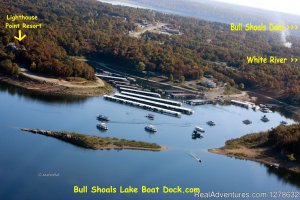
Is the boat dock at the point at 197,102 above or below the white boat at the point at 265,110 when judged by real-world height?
above

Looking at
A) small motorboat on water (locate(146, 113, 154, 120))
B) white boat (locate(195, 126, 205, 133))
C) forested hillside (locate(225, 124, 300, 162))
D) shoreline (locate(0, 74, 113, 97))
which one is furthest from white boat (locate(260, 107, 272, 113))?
shoreline (locate(0, 74, 113, 97))

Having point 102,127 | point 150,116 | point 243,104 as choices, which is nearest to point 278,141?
point 150,116

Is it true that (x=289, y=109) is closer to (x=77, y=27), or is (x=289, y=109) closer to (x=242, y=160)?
(x=242, y=160)

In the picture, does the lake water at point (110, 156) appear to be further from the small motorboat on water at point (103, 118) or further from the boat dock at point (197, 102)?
the boat dock at point (197, 102)

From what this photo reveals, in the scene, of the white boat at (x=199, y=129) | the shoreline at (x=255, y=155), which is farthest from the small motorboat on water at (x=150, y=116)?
the shoreline at (x=255, y=155)

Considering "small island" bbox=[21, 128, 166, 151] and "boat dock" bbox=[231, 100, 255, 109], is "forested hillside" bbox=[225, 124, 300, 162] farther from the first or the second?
"boat dock" bbox=[231, 100, 255, 109]

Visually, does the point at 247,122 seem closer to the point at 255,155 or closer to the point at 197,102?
the point at 197,102
